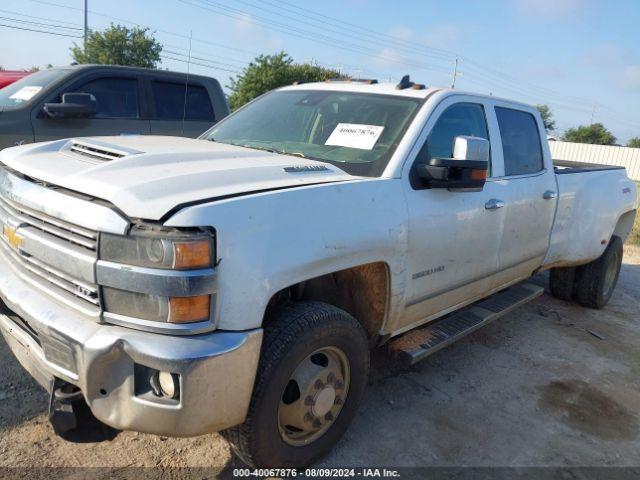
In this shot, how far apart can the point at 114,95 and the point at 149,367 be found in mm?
4808

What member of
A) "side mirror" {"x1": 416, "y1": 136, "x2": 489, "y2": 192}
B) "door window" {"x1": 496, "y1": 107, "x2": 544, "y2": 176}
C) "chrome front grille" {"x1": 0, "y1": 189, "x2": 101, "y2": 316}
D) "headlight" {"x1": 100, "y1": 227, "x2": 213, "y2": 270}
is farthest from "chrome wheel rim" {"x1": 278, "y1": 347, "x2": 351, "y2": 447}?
"door window" {"x1": 496, "y1": 107, "x2": 544, "y2": 176}

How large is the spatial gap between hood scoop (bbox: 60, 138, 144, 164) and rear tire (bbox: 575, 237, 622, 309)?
15.3ft

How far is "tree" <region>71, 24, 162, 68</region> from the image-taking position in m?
26.3

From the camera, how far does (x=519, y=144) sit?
13.6 ft

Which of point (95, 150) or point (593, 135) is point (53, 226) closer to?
point (95, 150)

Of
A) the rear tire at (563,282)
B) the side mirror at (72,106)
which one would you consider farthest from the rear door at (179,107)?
the rear tire at (563,282)

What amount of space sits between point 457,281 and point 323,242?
1.37 metres

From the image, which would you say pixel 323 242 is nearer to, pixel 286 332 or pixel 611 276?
pixel 286 332

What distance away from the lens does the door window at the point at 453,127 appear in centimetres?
321

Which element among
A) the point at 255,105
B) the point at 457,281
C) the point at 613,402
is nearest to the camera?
the point at 457,281

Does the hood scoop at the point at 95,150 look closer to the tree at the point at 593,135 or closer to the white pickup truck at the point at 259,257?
the white pickup truck at the point at 259,257

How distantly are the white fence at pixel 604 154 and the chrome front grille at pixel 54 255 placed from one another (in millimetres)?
44600

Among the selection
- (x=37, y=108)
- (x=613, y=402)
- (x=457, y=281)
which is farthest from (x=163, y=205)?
(x=37, y=108)

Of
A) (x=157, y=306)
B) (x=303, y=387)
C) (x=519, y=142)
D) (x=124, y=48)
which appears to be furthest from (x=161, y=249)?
(x=124, y=48)
